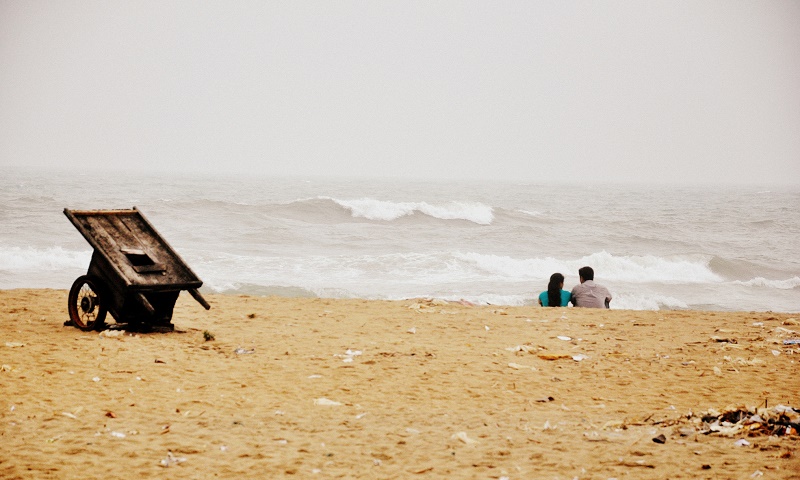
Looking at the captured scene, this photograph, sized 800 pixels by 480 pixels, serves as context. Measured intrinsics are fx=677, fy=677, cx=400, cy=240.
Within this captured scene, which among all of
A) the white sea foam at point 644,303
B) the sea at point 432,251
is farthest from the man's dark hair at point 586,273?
the white sea foam at point 644,303

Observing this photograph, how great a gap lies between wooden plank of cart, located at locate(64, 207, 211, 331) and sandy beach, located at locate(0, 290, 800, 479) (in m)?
0.27

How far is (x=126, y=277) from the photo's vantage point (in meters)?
7.54

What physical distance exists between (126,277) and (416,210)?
30384 millimetres

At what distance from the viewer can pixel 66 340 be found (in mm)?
7555

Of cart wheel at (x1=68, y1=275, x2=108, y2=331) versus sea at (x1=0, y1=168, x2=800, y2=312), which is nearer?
cart wheel at (x1=68, y1=275, x2=108, y2=331)

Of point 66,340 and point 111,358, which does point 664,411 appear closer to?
point 111,358

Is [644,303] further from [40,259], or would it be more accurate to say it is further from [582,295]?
→ [40,259]

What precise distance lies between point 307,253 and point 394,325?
14596 millimetres

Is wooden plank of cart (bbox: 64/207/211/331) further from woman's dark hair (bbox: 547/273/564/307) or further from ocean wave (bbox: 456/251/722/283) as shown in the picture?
ocean wave (bbox: 456/251/722/283)

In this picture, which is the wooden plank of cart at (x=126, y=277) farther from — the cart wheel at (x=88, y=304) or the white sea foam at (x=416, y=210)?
the white sea foam at (x=416, y=210)

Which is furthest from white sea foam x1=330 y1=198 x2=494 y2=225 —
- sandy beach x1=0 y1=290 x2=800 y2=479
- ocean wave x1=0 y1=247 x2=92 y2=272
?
sandy beach x1=0 y1=290 x2=800 y2=479

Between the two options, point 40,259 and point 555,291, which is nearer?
point 555,291

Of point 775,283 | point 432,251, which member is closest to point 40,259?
point 432,251

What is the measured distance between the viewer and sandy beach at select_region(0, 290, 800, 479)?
4.35 metres
